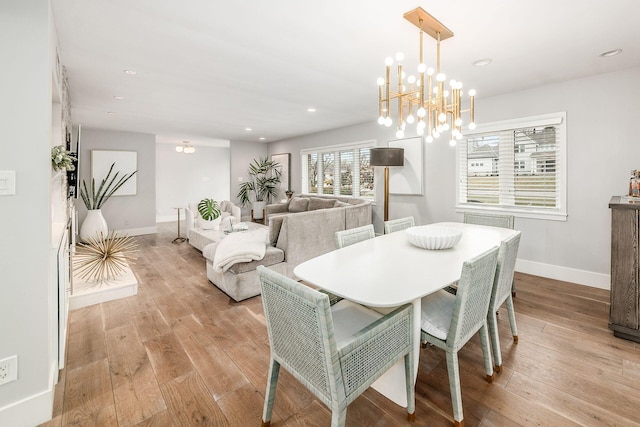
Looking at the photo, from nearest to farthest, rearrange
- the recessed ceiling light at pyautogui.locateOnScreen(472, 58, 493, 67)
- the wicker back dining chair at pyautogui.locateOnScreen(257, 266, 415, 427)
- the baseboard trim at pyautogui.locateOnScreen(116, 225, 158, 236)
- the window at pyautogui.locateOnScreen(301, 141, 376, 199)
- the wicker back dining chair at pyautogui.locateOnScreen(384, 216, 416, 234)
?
the wicker back dining chair at pyautogui.locateOnScreen(257, 266, 415, 427) < the recessed ceiling light at pyautogui.locateOnScreen(472, 58, 493, 67) < the wicker back dining chair at pyautogui.locateOnScreen(384, 216, 416, 234) < the window at pyautogui.locateOnScreen(301, 141, 376, 199) < the baseboard trim at pyautogui.locateOnScreen(116, 225, 158, 236)

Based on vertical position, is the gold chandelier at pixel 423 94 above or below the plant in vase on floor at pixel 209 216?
above

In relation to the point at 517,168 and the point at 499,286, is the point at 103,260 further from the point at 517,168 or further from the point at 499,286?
the point at 517,168

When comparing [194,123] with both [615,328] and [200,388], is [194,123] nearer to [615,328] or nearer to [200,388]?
[200,388]

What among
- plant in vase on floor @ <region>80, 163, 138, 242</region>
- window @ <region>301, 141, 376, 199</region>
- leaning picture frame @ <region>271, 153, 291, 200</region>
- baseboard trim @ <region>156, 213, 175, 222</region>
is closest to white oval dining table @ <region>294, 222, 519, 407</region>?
window @ <region>301, 141, 376, 199</region>

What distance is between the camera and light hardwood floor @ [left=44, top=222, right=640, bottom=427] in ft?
5.22

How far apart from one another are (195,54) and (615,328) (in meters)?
4.29

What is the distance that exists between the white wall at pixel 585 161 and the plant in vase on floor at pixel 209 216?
14.6 ft

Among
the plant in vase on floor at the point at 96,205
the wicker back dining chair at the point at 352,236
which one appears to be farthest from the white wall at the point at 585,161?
the plant in vase on floor at the point at 96,205

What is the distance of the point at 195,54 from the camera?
2.70 m

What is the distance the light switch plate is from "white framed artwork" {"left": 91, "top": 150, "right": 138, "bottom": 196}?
5709mm

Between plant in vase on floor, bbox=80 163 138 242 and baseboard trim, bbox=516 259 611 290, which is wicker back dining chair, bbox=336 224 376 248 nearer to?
baseboard trim, bbox=516 259 611 290

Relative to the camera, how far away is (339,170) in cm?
661

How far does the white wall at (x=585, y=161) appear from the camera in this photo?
3.11 m

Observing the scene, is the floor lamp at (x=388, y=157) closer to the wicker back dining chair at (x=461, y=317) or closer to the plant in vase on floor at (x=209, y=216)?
the plant in vase on floor at (x=209, y=216)
